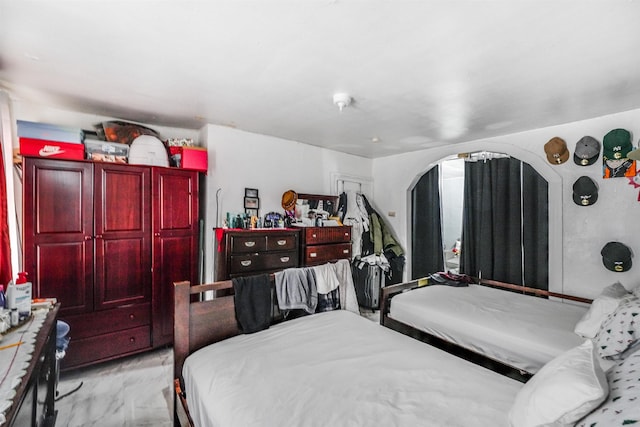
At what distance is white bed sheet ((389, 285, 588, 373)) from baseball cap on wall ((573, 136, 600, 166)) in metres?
1.38

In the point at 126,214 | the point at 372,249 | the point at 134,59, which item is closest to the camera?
the point at 134,59

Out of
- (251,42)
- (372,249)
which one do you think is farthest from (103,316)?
(372,249)

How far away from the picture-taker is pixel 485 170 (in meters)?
3.93

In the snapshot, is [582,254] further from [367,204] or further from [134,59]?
[134,59]

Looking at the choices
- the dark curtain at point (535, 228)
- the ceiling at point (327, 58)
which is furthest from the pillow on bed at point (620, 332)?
the dark curtain at point (535, 228)

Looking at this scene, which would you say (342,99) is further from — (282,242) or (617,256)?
(617,256)

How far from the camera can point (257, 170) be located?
11.5 feet

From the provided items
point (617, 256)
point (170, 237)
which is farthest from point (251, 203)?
point (617, 256)

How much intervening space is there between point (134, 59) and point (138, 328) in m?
2.36

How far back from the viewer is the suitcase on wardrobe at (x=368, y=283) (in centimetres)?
419

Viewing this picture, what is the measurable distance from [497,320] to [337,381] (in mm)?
1642

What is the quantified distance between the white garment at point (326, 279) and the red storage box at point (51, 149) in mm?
2221

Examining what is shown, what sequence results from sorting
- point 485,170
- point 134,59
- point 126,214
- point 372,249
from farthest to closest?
point 372,249 < point 485,170 < point 126,214 < point 134,59

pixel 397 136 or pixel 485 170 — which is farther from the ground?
pixel 397 136
